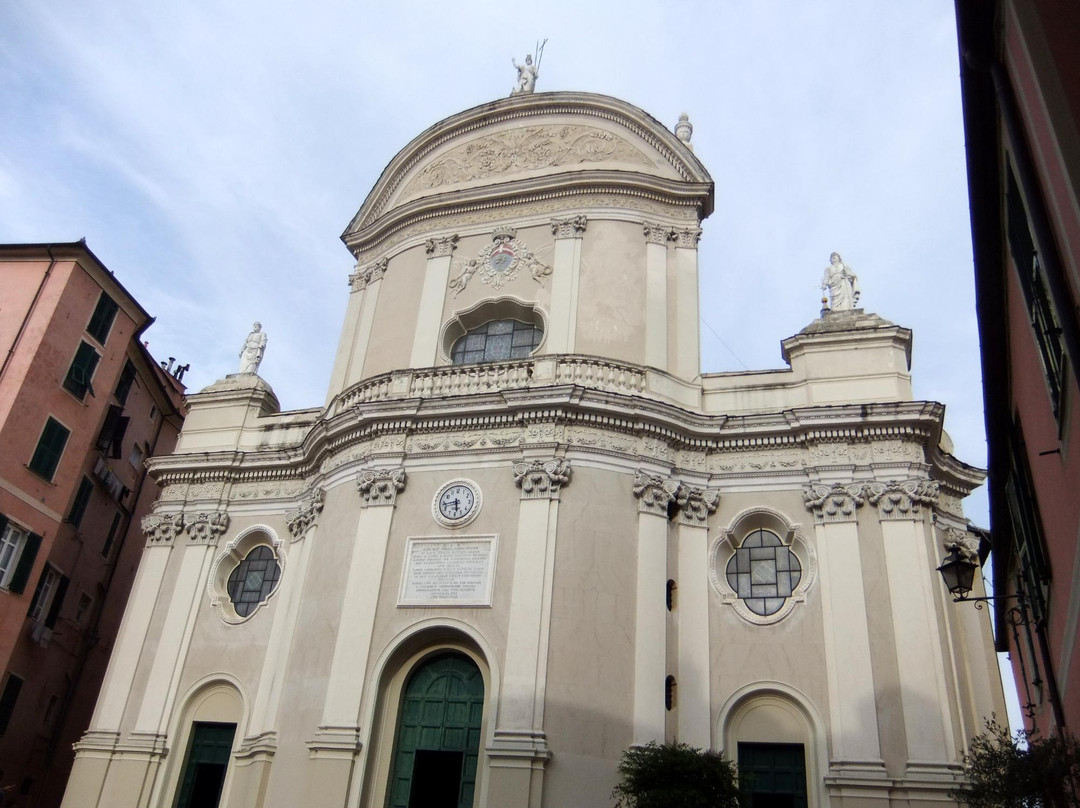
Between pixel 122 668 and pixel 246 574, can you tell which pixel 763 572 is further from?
pixel 122 668

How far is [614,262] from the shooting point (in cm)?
2019

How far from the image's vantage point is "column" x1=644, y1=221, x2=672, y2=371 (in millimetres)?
19188

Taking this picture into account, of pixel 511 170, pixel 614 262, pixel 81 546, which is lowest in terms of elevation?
pixel 81 546

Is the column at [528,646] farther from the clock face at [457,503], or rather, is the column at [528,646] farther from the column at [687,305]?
the column at [687,305]

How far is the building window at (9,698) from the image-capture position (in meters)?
20.8

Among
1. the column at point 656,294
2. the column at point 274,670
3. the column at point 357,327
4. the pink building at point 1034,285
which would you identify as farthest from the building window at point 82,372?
the pink building at point 1034,285

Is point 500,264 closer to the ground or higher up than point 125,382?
higher up

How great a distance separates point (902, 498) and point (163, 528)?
15806 mm

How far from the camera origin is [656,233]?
20625 millimetres

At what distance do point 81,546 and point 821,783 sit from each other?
60.6 feet

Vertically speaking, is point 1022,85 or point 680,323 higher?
point 680,323

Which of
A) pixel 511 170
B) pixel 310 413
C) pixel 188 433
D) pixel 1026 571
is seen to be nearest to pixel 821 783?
pixel 1026 571

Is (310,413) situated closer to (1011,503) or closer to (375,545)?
(375,545)

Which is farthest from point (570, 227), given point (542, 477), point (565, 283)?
point (542, 477)
